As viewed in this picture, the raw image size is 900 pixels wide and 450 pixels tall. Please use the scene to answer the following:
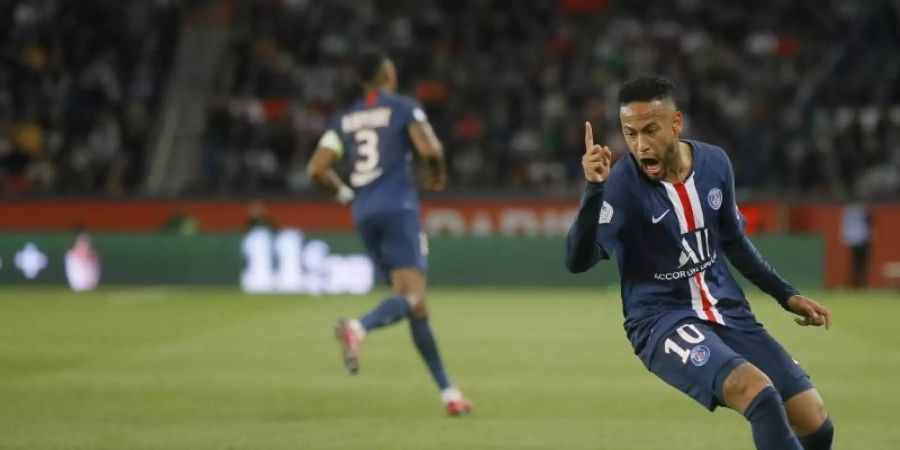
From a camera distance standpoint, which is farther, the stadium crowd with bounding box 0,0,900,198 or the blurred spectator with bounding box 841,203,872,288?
the stadium crowd with bounding box 0,0,900,198

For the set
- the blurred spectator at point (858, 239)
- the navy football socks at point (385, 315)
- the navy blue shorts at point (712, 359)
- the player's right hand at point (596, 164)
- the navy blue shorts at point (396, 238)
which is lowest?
the blurred spectator at point (858, 239)

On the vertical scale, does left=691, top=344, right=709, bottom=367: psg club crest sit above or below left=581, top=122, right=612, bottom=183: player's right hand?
below

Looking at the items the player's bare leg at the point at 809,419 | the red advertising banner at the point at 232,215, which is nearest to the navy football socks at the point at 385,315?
the player's bare leg at the point at 809,419

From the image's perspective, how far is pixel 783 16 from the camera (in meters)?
27.5

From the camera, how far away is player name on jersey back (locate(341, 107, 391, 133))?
9609 mm

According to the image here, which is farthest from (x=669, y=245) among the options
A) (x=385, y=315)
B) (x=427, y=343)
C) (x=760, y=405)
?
(x=427, y=343)

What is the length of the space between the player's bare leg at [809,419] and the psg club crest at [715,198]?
0.86 metres

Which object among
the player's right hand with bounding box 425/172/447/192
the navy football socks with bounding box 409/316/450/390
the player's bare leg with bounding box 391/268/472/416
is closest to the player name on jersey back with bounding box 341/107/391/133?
the player's right hand with bounding box 425/172/447/192

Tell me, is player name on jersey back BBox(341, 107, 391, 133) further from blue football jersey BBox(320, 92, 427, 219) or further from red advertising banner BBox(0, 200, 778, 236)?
red advertising banner BBox(0, 200, 778, 236)

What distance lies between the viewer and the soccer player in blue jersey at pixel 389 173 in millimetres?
9438

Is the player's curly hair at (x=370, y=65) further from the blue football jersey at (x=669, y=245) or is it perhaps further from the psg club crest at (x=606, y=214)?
the psg club crest at (x=606, y=214)

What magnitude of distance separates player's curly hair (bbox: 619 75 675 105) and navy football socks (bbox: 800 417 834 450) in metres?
1.48

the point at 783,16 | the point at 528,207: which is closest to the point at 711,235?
the point at 528,207

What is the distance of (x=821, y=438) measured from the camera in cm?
576
